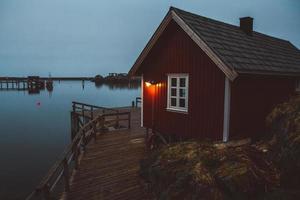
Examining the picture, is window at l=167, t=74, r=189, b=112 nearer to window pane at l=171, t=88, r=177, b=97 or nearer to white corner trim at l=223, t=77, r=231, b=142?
window pane at l=171, t=88, r=177, b=97

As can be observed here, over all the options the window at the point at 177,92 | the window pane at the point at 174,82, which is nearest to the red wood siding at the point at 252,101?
the window at the point at 177,92

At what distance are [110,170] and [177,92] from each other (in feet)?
14.7

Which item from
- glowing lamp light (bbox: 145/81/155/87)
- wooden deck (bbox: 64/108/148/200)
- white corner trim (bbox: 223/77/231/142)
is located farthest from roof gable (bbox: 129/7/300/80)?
wooden deck (bbox: 64/108/148/200)

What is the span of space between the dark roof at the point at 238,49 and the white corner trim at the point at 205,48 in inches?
3.8

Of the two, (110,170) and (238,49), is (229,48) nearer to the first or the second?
(238,49)

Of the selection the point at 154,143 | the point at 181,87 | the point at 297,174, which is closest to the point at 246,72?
the point at 181,87

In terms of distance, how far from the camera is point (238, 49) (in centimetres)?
1004

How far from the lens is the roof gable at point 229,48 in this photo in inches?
331

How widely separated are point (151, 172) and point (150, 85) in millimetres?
6458

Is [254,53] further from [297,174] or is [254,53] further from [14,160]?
[14,160]

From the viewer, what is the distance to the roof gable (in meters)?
8.40

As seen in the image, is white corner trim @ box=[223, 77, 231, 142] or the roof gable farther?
white corner trim @ box=[223, 77, 231, 142]

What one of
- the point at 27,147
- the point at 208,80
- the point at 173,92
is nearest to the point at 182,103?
the point at 173,92

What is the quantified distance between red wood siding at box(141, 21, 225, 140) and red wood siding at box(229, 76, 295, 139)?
1.88ft
